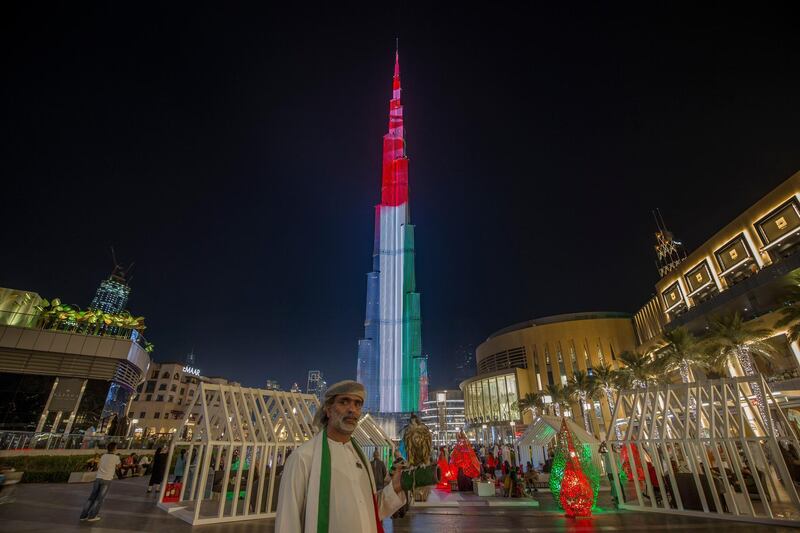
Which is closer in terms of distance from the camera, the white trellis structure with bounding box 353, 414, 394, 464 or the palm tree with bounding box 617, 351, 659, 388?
the white trellis structure with bounding box 353, 414, 394, 464

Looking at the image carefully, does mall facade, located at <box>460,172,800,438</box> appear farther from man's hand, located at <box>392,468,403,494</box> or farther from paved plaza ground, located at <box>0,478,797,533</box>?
man's hand, located at <box>392,468,403,494</box>

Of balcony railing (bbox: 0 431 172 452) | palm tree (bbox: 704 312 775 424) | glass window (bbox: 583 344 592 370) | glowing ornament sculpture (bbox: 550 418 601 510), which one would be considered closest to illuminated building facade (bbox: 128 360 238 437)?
balcony railing (bbox: 0 431 172 452)

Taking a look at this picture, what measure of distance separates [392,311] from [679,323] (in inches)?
1530

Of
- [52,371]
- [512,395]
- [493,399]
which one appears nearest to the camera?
[52,371]

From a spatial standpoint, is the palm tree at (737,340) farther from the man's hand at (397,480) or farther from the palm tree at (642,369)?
the man's hand at (397,480)

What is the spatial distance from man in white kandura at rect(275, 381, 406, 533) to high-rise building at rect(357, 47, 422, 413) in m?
56.7

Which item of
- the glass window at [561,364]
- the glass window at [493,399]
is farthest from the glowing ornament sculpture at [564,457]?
the glass window at [493,399]

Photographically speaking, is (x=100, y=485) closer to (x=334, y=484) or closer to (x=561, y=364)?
(x=334, y=484)

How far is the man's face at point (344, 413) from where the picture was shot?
2846mm

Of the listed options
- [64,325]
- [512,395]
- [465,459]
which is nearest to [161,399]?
[64,325]

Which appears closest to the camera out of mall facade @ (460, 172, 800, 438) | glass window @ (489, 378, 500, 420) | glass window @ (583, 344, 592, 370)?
mall facade @ (460, 172, 800, 438)

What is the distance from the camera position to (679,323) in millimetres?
41500

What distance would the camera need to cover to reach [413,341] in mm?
60719

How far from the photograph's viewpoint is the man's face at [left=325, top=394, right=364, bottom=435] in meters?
2.85
